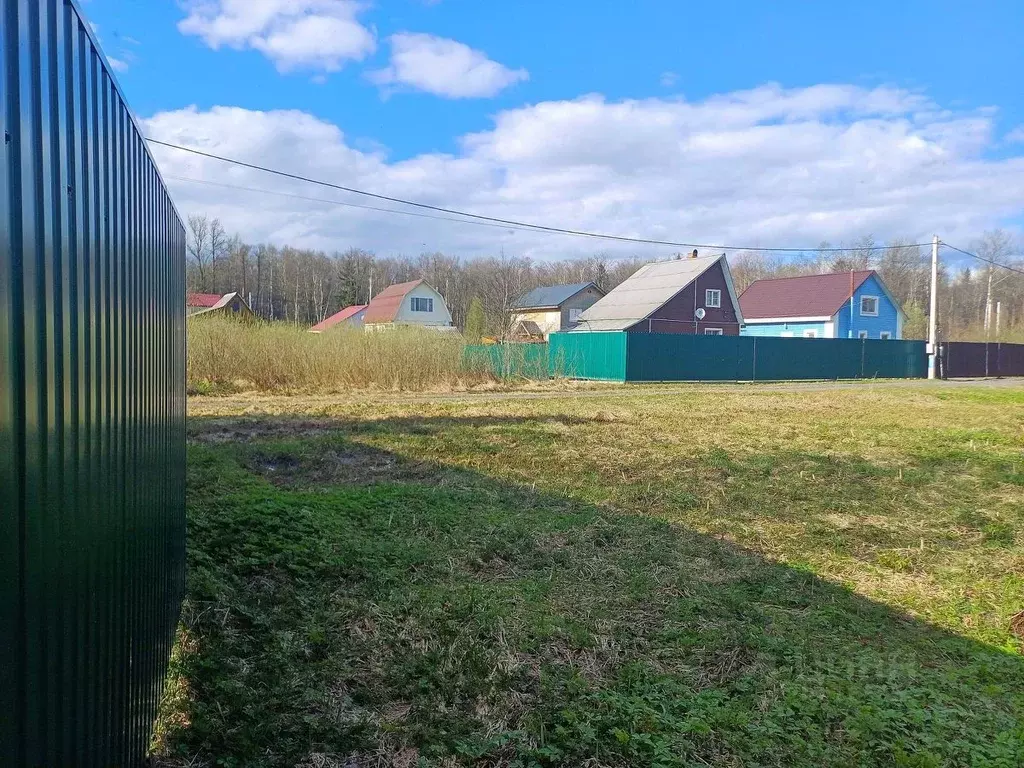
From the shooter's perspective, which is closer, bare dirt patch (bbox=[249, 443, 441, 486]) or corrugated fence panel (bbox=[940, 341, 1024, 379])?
bare dirt patch (bbox=[249, 443, 441, 486])

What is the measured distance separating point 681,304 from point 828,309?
406 inches

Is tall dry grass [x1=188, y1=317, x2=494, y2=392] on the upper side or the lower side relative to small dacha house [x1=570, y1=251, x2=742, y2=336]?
lower

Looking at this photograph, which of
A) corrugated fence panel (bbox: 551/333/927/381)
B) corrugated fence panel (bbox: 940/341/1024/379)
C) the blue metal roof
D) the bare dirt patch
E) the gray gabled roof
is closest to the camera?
the bare dirt patch

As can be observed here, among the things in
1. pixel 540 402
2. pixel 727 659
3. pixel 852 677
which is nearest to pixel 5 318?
pixel 727 659

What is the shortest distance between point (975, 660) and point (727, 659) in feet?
4.42

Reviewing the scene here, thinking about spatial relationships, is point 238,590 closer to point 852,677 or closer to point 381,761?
point 381,761

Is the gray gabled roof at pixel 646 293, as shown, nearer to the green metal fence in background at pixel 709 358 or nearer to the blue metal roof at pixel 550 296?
the green metal fence in background at pixel 709 358

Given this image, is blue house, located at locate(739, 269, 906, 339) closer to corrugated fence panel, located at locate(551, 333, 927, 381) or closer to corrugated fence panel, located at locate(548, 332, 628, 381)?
corrugated fence panel, located at locate(551, 333, 927, 381)

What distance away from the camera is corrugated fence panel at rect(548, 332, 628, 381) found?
1037 inches

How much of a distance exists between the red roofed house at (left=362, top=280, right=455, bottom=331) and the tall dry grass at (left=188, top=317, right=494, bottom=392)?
2722 centimetres

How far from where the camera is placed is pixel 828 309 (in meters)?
42.0

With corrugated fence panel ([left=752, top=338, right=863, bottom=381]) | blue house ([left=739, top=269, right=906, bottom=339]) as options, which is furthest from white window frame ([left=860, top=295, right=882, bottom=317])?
corrugated fence panel ([left=752, top=338, right=863, bottom=381])

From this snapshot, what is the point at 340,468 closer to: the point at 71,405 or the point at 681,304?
the point at 71,405

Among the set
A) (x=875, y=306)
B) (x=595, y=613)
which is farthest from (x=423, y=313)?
(x=595, y=613)
